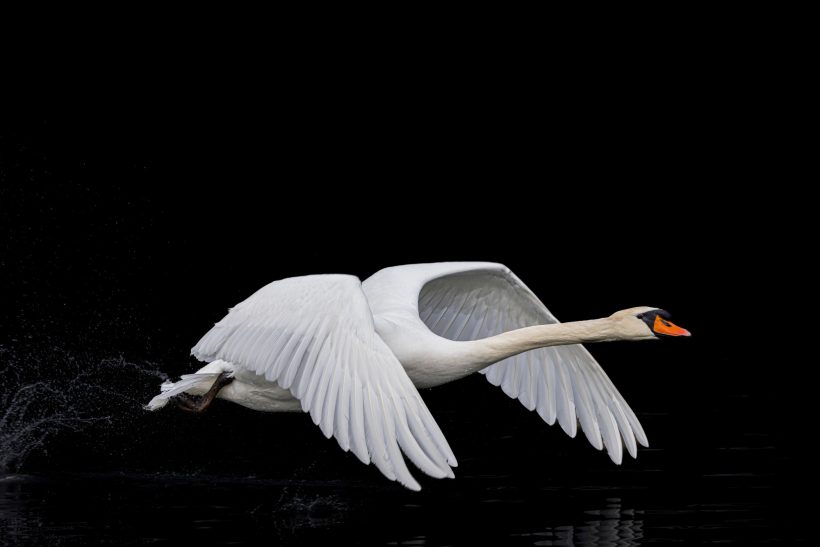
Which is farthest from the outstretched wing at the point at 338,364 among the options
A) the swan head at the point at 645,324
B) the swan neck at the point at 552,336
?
the swan head at the point at 645,324

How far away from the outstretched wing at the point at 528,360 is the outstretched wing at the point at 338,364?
67.6 inches

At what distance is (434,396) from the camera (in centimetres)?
1353

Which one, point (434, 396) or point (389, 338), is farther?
point (434, 396)

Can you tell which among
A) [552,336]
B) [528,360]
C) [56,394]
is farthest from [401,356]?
[56,394]

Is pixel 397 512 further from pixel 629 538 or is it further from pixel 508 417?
pixel 508 417

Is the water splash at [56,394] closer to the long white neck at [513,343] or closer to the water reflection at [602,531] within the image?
the long white neck at [513,343]

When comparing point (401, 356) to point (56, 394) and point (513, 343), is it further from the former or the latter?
point (56, 394)

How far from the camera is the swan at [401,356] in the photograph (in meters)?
7.80

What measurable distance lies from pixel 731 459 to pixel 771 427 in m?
1.33

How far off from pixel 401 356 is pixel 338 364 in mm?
1152

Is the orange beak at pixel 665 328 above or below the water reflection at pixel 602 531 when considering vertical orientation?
above

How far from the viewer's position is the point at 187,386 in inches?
388

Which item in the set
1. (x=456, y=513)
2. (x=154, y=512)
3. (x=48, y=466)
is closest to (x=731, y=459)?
(x=456, y=513)

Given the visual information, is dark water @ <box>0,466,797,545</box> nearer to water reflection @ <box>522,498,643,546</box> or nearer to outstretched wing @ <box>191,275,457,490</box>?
water reflection @ <box>522,498,643,546</box>
